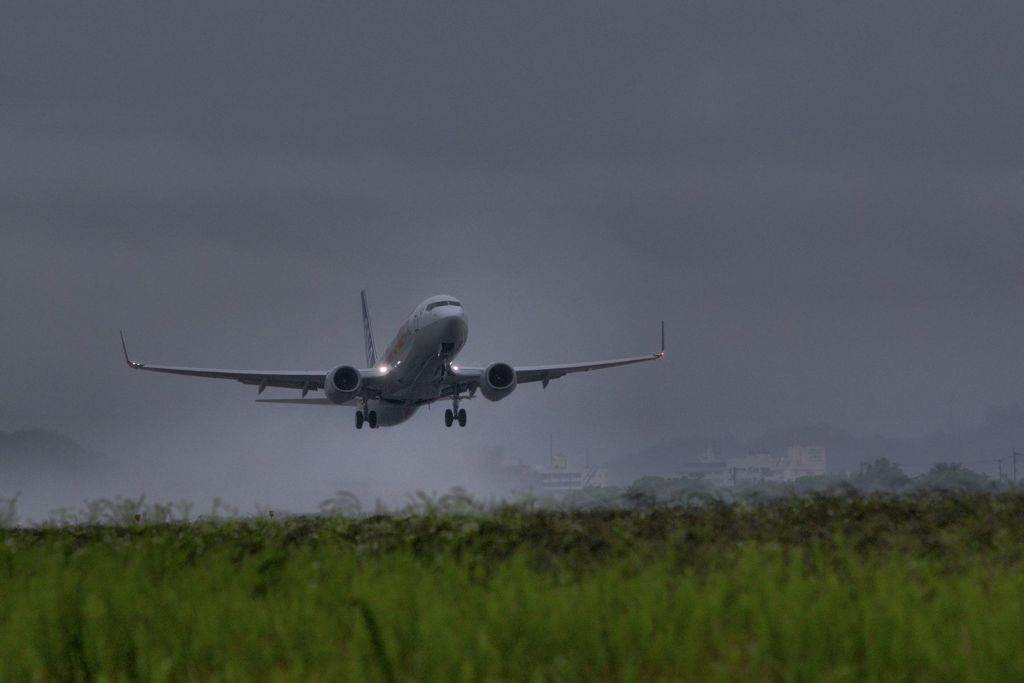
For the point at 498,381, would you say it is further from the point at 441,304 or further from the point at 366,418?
the point at 366,418

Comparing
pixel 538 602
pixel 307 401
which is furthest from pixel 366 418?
pixel 538 602

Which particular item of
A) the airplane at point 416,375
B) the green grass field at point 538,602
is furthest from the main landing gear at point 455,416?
the green grass field at point 538,602

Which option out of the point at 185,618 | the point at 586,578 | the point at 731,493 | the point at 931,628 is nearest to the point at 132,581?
the point at 185,618

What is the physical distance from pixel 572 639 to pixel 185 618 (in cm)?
292

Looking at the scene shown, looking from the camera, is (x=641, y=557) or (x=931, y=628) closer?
(x=931, y=628)

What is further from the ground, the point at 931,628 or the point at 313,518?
the point at 313,518

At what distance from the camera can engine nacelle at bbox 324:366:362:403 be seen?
2132 inches

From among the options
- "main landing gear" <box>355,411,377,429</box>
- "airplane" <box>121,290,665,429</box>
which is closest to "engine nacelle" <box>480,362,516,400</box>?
"airplane" <box>121,290,665,429</box>

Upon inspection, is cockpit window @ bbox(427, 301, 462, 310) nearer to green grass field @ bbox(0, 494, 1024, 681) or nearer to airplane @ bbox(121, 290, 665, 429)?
airplane @ bbox(121, 290, 665, 429)

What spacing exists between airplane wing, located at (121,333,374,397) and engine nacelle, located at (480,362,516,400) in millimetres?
5702

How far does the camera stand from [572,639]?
28.7 feet

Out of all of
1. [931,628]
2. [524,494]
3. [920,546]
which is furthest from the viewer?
[524,494]

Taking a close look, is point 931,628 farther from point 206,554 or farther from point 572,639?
point 206,554

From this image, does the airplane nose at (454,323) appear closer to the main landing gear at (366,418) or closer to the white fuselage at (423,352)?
the white fuselage at (423,352)
